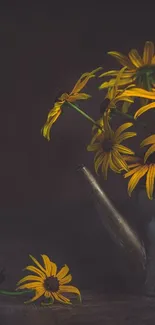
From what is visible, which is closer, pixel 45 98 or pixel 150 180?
pixel 150 180

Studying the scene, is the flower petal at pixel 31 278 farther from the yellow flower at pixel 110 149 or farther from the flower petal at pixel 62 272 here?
the yellow flower at pixel 110 149

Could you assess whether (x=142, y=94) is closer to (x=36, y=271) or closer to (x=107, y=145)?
(x=107, y=145)

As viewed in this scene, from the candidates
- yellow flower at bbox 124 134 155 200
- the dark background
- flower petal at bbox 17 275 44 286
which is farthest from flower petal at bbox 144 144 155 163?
flower petal at bbox 17 275 44 286

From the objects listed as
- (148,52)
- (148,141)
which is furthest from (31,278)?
Result: (148,52)

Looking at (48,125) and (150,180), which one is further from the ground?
(48,125)

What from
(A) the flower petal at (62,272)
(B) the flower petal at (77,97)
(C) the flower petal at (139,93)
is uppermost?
(B) the flower petal at (77,97)

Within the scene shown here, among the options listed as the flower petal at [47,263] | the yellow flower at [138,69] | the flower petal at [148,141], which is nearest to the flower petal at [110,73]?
the yellow flower at [138,69]
